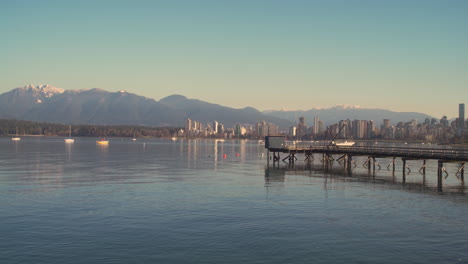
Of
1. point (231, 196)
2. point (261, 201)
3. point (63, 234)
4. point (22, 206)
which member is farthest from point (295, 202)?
point (22, 206)

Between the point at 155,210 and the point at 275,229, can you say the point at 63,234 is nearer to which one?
the point at 155,210

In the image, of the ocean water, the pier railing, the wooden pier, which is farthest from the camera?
the pier railing

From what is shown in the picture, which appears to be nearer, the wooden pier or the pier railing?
the wooden pier

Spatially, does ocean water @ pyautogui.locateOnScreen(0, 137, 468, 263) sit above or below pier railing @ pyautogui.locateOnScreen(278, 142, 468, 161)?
below

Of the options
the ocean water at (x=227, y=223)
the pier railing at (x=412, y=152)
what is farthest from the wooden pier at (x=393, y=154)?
the ocean water at (x=227, y=223)

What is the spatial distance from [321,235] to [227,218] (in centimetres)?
853

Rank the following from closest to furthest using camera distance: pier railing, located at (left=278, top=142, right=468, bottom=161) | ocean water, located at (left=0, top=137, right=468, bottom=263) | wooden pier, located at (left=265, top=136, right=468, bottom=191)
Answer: ocean water, located at (left=0, top=137, right=468, bottom=263)
wooden pier, located at (left=265, top=136, right=468, bottom=191)
pier railing, located at (left=278, top=142, right=468, bottom=161)

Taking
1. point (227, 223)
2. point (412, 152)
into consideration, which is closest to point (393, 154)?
point (412, 152)

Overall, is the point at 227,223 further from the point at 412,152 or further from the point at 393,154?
the point at 393,154

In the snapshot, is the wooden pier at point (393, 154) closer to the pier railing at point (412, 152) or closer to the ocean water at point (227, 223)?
the pier railing at point (412, 152)

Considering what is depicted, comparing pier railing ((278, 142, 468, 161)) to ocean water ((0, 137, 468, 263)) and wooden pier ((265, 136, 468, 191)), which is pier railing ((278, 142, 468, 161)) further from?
ocean water ((0, 137, 468, 263))

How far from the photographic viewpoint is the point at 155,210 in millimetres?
39375

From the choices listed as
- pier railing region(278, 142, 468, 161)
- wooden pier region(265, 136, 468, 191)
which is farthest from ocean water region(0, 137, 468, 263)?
pier railing region(278, 142, 468, 161)

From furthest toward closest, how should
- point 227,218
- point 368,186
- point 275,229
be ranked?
point 368,186
point 227,218
point 275,229
